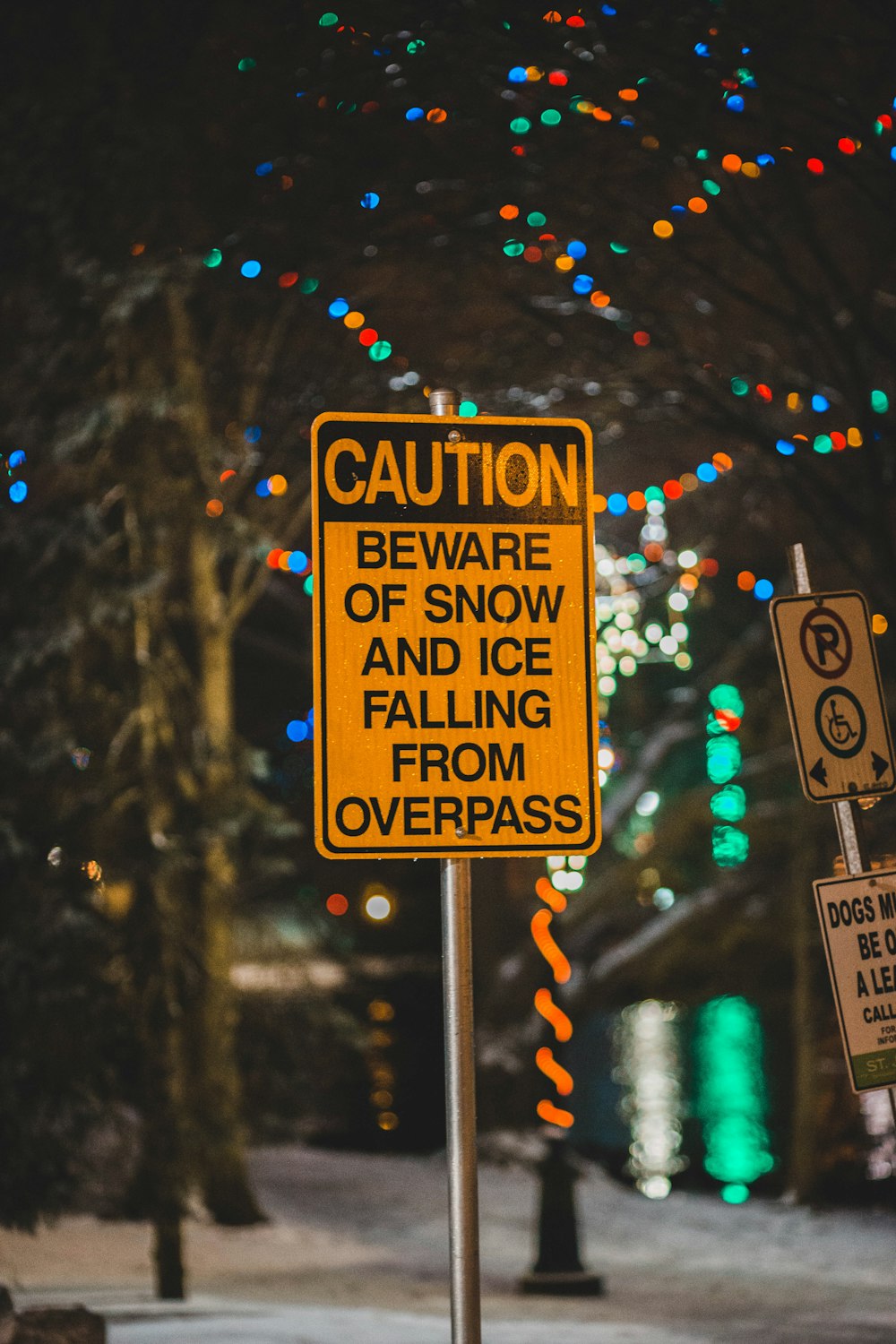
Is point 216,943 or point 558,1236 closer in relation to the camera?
point 558,1236

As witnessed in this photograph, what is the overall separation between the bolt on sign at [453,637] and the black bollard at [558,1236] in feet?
27.9

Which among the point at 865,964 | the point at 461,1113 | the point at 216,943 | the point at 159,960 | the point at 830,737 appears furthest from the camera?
the point at 216,943

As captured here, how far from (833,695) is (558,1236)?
7277mm

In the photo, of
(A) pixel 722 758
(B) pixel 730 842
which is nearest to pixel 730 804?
(B) pixel 730 842

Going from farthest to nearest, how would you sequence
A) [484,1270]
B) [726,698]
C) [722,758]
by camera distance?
[722,758], [726,698], [484,1270]

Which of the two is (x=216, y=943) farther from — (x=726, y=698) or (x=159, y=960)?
(x=726, y=698)

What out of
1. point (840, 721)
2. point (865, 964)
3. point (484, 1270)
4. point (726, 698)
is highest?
point (726, 698)

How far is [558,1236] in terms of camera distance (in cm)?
1156

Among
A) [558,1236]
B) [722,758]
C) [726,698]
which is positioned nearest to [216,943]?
[558,1236]

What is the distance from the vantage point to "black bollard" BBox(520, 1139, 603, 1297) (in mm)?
11398

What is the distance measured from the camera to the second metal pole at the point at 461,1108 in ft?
10.5

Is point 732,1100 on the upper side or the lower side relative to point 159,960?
lower

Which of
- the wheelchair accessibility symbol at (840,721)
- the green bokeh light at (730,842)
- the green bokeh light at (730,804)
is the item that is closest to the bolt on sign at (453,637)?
the wheelchair accessibility symbol at (840,721)

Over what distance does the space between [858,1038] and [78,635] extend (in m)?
6.17
